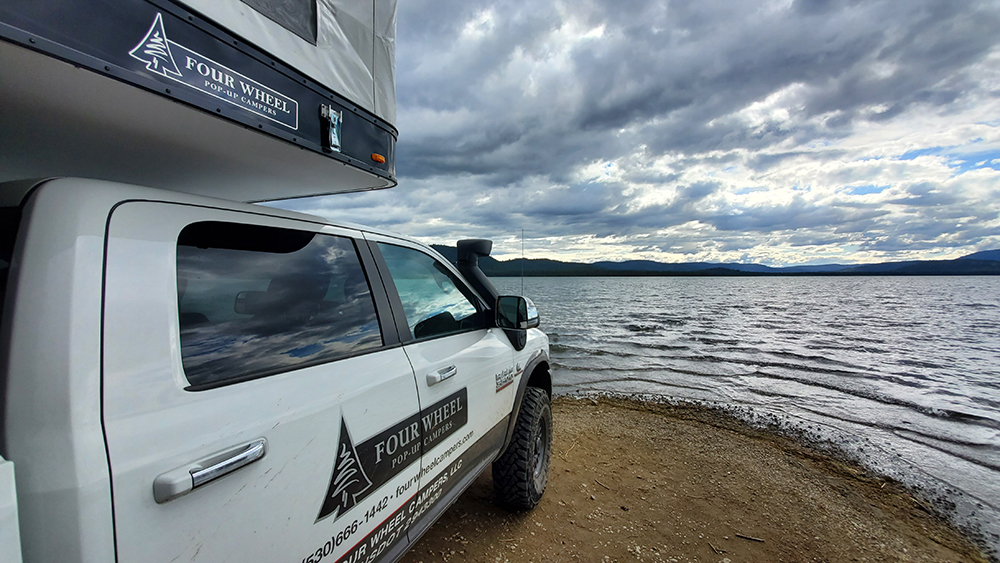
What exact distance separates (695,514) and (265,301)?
3504 millimetres

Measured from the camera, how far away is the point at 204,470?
0.99 metres

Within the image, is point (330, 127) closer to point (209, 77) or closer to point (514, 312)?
point (209, 77)

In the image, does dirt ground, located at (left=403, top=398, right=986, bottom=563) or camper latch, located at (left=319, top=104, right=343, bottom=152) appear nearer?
camper latch, located at (left=319, top=104, right=343, bottom=152)

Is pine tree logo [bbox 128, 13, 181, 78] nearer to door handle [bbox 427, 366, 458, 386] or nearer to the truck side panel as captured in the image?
the truck side panel

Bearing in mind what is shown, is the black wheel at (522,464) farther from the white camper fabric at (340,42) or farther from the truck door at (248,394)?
the white camper fabric at (340,42)

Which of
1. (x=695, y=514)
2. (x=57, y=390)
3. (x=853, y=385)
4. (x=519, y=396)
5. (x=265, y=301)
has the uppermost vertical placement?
(x=265, y=301)

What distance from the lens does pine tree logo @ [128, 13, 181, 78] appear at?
129cm

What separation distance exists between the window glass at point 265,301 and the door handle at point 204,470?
198 mm

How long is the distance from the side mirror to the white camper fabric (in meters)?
1.30

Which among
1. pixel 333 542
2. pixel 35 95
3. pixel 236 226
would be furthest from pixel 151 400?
pixel 35 95

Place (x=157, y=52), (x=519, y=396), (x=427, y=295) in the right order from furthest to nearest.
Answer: (x=519, y=396) → (x=427, y=295) → (x=157, y=52)

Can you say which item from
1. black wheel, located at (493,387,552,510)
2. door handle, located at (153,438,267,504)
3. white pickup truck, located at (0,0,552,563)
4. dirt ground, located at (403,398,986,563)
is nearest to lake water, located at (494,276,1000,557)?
dirt ground, located at (403,398,986,563)

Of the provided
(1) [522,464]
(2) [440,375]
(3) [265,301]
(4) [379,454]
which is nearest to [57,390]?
(3) [265,301]

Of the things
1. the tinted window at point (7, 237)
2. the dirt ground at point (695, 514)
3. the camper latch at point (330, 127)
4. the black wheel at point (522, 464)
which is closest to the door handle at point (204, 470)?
the tinted window at point (7, 237)
